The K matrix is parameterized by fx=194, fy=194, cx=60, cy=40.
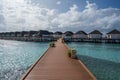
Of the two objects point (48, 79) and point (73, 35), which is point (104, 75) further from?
point (73, 35)

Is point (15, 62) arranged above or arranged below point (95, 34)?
below

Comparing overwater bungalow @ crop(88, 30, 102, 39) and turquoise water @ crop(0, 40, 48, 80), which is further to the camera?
overwater bungalow @ crop(88, 30, 102, 39)

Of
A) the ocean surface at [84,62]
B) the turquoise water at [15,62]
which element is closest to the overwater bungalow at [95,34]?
the ocean surface at [84,62]

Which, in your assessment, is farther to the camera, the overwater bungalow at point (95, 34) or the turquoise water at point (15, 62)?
the overwater bungalow at point (95, 34)

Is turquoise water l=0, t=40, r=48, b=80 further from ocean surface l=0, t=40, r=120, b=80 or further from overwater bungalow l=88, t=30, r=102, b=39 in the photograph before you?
overwater bungalow l=88, t=30, r=102, b=39

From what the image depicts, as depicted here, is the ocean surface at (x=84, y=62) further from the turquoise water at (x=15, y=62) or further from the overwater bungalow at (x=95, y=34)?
the overwater bungalow at (x=95, y=34)

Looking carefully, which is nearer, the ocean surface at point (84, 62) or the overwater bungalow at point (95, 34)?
the ocean surface at point (84, 62)

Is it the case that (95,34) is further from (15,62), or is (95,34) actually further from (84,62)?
(15,62)

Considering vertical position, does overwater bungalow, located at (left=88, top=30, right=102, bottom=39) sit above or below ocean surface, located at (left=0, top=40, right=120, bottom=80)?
above

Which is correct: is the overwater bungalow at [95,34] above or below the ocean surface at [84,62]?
above

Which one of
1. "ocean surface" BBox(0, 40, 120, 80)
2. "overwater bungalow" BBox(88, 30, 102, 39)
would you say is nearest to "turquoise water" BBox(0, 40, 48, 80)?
"ocean surface" BBox(0, 40, 120, 80)

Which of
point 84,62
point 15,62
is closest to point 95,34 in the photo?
point 84,62

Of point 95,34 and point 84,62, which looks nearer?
point 84,62

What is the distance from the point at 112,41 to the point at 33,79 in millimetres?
65498
